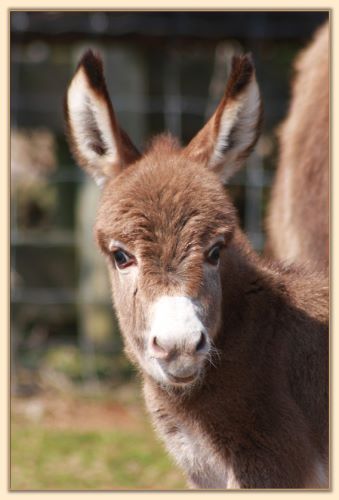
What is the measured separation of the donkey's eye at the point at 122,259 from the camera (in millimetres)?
3351

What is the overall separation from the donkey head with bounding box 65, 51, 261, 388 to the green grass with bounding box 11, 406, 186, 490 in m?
2.21

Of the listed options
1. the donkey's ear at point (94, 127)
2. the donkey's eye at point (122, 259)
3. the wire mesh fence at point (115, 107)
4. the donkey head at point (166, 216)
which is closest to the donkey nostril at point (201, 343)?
the donkey head at point (166, 216)

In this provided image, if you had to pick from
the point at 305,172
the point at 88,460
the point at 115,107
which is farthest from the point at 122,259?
the point at 115,107

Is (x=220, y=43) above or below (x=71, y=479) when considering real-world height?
above

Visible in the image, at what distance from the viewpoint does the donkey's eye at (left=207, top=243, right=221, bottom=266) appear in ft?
10.9

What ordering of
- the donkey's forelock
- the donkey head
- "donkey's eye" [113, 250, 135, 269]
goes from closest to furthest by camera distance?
1. the donkey head
2. the donkey's forelock
3. "donkey's eye" [113, 250, 135, 269]

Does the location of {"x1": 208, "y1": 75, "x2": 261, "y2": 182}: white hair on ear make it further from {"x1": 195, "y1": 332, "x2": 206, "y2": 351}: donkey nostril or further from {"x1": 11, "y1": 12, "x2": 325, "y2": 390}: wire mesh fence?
{"x1": 11, "y1": 12, "x2": 325, "y2": 390}: wire mesh fence

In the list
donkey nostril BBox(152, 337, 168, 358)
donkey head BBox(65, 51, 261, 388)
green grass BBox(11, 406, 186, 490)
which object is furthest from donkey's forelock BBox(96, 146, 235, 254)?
green grass BBox(11, 406, 186, 490)

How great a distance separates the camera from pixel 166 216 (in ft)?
10.7

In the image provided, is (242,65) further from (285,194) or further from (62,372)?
(62,372)

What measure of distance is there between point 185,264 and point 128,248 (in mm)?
242

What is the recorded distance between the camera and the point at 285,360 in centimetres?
363

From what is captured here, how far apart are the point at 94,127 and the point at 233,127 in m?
0.57

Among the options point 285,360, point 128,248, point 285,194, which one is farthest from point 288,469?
point 285,194
